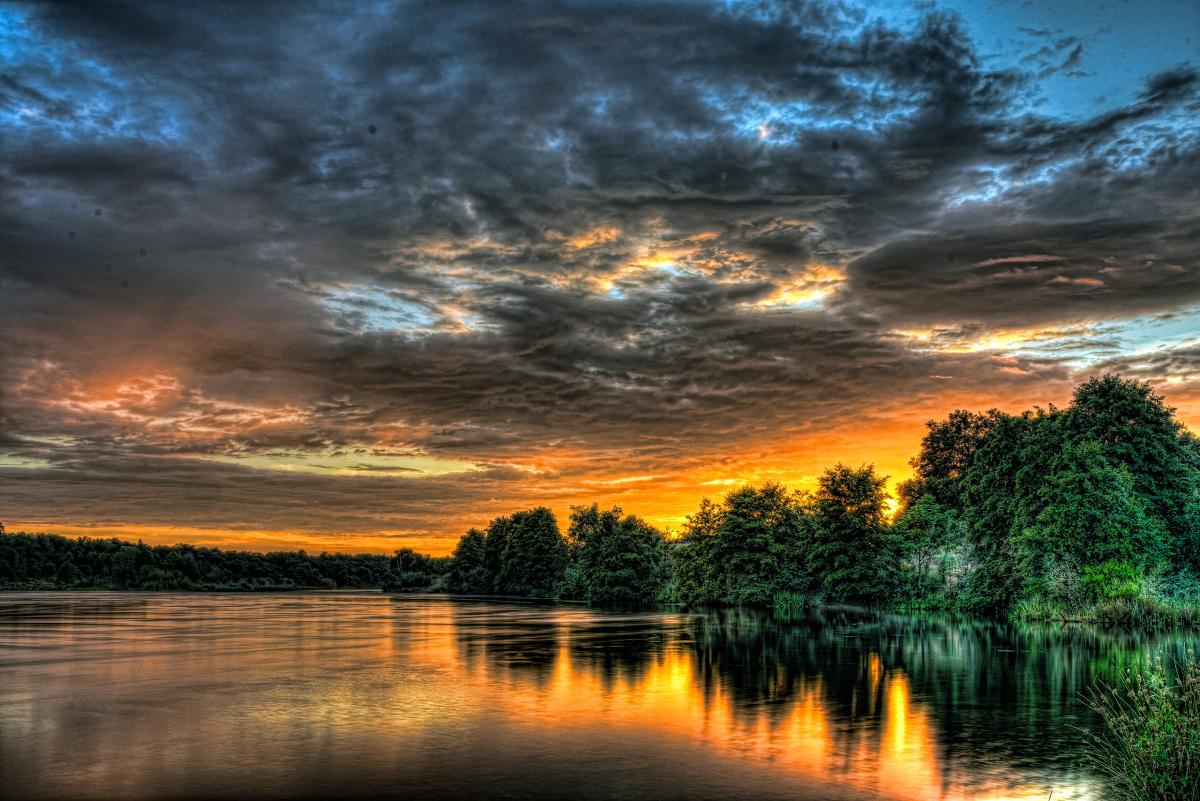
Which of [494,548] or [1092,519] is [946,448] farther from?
[494,548]

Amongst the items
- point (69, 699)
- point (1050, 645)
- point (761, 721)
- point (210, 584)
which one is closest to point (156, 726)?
point (69, 699)

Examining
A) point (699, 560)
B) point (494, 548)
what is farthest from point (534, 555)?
point (699, 560)

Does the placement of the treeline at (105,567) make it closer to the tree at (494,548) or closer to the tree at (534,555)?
the tree at (494,548)

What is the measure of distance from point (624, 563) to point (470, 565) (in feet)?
177

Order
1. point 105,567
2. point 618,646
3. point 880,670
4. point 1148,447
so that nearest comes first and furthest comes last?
1. point 880,670
2. point 618,646
3. point 1148,447
4. point 105,567

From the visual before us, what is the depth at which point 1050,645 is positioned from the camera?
39.7m

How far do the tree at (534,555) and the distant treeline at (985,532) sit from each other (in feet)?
71.1

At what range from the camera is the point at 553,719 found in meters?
20.5

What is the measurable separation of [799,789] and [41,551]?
624 feet

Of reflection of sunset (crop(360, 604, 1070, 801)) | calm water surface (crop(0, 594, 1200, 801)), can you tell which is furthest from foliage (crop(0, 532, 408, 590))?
reflection of sunset (crop(360, 604, 1070, 801))

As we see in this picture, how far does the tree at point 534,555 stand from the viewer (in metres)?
138

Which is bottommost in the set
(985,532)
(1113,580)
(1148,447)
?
(1113,580)

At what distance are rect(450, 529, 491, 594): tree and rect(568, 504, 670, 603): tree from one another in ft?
125

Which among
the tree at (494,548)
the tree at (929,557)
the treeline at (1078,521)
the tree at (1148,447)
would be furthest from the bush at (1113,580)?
the tree at (494,548)
